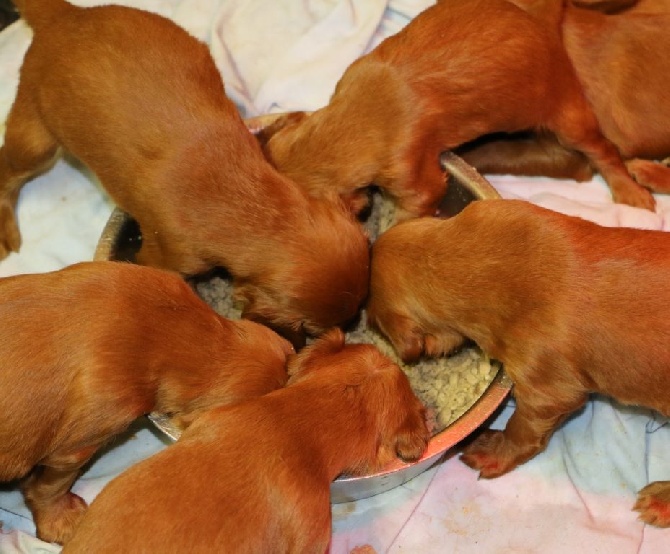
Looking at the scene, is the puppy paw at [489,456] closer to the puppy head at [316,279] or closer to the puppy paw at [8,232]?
the puppy head at [316,279]

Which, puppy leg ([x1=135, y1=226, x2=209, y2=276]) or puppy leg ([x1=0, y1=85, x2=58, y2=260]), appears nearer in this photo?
puppy leg ([x1=135, y1=226, x2=209, y2=276])

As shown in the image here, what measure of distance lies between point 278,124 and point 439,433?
1195 millimetres

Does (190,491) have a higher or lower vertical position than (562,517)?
higher

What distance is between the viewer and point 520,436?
2348 millimetres

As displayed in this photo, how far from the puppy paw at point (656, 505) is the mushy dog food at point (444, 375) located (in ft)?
2.01

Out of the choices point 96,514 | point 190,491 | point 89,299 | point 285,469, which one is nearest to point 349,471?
point 285,469

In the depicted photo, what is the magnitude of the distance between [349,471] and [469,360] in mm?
650

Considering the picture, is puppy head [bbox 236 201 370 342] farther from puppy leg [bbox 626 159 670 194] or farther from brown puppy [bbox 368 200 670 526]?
puppy leg [bbox 626 159 670 194]

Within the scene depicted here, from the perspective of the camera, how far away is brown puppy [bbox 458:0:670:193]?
280cm

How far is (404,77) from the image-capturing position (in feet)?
8.23

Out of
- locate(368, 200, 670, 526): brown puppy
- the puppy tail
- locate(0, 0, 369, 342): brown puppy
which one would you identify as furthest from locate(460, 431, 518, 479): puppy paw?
the puppy tail

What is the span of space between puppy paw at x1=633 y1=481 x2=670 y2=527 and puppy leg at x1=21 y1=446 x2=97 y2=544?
5.41ft

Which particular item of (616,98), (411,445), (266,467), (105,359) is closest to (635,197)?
(616,98)

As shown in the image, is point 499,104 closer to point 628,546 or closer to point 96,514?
point 628,546
